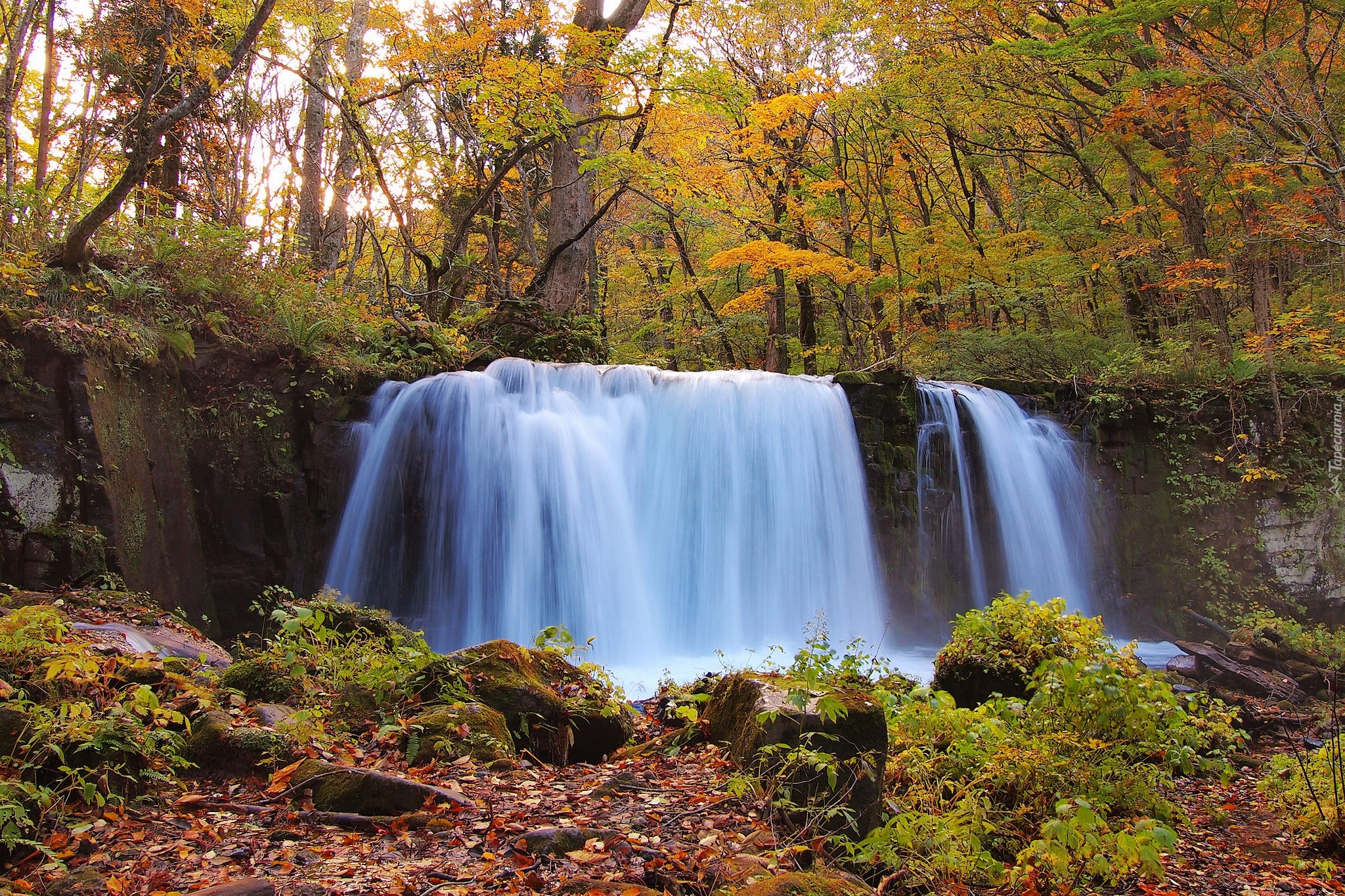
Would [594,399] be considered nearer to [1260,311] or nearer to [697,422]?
[697,422]

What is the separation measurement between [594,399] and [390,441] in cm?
285

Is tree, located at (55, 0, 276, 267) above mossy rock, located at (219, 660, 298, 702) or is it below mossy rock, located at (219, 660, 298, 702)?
above

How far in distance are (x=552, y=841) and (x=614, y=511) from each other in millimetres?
7526

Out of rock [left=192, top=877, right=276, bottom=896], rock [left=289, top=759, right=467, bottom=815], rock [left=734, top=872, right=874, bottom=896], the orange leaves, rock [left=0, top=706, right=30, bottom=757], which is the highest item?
the orange leaves

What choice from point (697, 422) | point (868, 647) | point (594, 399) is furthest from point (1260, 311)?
point (594, 399)

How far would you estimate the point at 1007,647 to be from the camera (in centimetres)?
537

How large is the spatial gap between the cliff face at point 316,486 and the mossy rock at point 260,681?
3.68 meters

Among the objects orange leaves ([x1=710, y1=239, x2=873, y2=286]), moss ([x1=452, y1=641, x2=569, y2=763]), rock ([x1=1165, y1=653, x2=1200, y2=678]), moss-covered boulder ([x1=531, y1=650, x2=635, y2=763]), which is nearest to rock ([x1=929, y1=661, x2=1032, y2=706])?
moss-covered boulder ([x1=531, y1=650, x2=635, y2=763])

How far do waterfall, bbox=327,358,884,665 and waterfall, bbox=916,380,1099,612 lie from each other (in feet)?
4.48

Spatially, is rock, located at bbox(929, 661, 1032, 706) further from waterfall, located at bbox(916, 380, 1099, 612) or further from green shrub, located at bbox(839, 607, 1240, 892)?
waterfall, located at bbox(916, 380, 1099, 612)

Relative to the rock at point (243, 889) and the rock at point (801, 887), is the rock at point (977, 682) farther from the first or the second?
the rock at point (243, 889)

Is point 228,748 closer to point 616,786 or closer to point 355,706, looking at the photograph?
point 355,706

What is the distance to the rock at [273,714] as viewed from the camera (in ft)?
11.5

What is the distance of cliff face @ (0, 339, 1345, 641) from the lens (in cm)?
686
